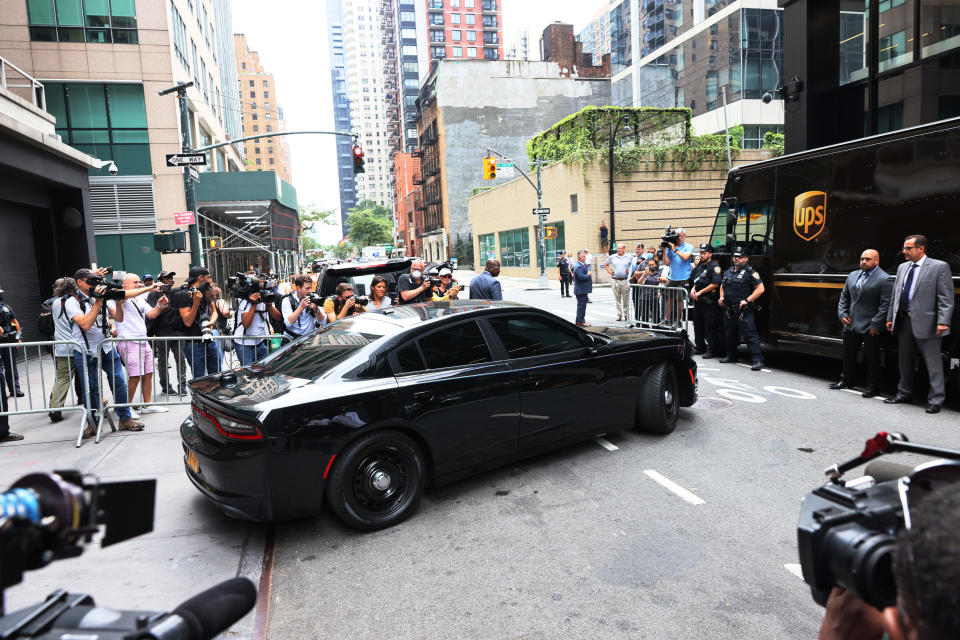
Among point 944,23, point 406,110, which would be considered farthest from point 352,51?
point 944,23

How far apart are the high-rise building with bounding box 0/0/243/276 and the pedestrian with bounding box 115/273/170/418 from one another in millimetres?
17477

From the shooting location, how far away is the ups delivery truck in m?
6.92

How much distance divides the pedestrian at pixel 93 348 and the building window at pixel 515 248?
32891mm

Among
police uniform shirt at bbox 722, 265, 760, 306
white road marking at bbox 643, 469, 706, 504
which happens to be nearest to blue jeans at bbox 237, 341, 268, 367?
white road marking at bbox 643, 469, 706, 504

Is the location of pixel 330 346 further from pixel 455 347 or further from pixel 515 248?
pixel 515 248

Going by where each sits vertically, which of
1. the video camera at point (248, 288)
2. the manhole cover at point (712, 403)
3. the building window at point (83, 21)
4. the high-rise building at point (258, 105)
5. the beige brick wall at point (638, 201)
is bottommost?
the manhole cover at point (712, 403)

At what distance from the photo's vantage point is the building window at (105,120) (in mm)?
22359

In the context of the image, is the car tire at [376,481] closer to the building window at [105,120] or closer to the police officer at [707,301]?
the police officer at [707,301]

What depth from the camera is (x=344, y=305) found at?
321 inches

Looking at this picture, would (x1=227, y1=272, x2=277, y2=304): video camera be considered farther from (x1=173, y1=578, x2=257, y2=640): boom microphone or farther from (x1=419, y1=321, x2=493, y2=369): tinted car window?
(x1=173, y1=578, x2=257, y2=640): boom microphone

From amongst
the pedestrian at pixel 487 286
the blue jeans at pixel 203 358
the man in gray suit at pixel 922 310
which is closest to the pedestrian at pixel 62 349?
the blue jeans at pixel 203 358

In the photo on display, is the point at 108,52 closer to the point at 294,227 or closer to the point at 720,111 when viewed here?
the point at 294,227

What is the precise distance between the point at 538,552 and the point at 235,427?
2.14m

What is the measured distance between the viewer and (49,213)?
1599 centimetres
